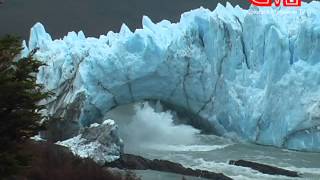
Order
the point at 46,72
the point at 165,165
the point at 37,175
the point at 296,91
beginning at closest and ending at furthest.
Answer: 1. the point at 37,175
2. the point at 165,165
3. the point at 296,91
4. the point at 46,72

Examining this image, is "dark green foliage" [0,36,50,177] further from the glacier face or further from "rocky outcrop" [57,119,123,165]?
the glacier face

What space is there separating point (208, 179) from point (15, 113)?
8.74m

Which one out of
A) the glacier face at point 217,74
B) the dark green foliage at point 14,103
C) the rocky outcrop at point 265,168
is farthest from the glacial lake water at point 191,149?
the dark green foliage at point 14,103

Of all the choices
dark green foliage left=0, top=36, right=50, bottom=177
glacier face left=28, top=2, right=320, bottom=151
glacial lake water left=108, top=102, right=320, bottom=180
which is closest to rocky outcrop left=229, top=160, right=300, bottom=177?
glacial lake water left=108, top=102, right=320, bottom=180

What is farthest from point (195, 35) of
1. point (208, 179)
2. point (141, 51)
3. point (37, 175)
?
point (37, 175)

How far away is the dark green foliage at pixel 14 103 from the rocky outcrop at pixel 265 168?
1047 cm

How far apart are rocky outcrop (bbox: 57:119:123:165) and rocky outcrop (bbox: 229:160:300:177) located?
3.35 meters

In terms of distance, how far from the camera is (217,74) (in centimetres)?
1973

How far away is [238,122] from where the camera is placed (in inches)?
758

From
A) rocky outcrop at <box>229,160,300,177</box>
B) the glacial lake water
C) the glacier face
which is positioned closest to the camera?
rocky outcrop at <box>229,160,300,177</box>

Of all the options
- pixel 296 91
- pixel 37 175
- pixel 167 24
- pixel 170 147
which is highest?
pixel 167 24

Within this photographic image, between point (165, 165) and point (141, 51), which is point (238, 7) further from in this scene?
point (165, 165)

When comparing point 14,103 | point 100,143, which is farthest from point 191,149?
point 14,103

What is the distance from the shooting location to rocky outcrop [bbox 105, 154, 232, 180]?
14.0 metres
